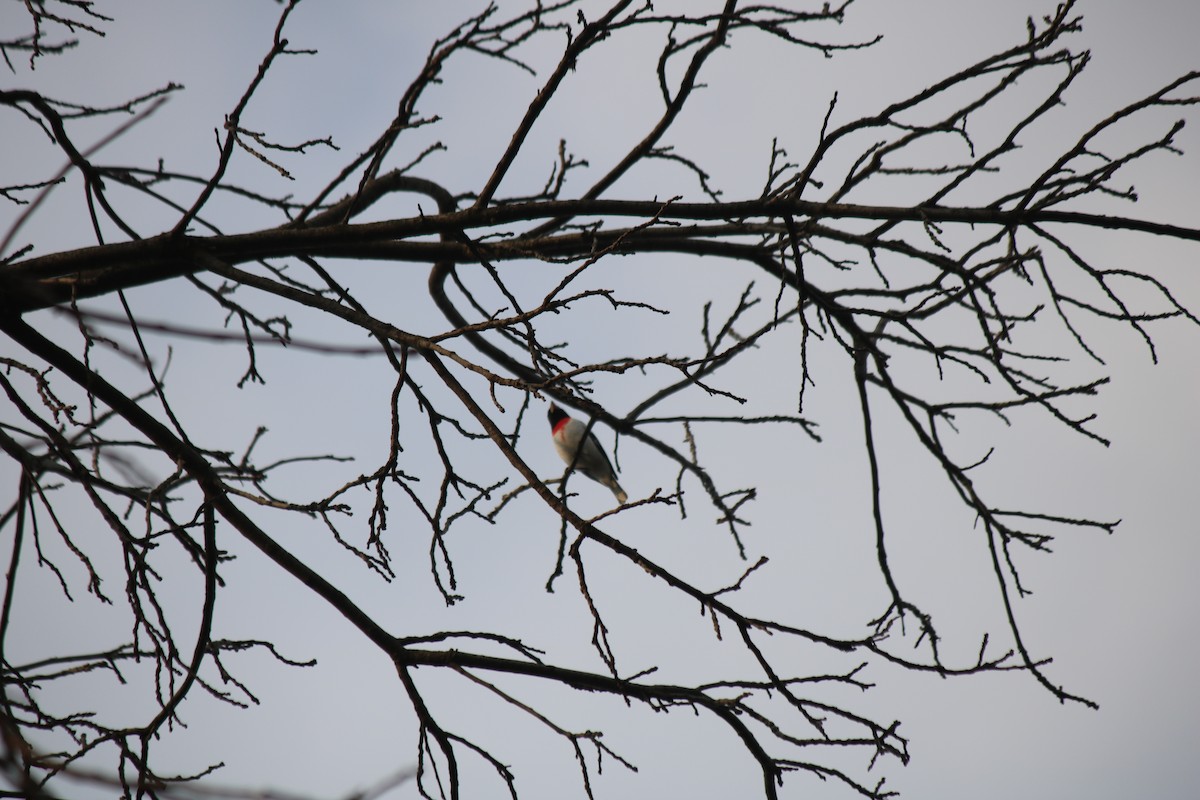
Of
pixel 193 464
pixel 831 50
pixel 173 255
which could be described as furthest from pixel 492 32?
pixel 193 464

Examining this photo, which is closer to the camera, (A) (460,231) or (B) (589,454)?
(A) (460,231)

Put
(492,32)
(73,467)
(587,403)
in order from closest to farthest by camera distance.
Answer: (587,403) → (73,467) → (492,32)

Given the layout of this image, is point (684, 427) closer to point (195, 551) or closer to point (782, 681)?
point (782, 681)

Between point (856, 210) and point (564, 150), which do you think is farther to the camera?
point (564, 150)

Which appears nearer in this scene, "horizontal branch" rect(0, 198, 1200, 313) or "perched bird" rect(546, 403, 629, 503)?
"horizontal branch" rect(0, 198, 1200, 313)

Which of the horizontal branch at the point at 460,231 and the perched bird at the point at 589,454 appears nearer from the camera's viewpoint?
the horizontal branch at the point at 460,231

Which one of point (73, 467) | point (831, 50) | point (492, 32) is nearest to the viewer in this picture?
point (73, 467)

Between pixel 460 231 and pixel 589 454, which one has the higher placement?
pixel 589 454

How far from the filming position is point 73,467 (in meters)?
2.51

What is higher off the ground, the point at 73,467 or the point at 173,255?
the point at 173,255

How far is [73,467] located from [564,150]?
1896 mm

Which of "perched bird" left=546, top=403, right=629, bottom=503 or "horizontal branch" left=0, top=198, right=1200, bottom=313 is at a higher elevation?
"perched bird" left=546, top=403, right=629, bottom=503

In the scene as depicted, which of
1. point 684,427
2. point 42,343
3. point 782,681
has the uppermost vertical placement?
point 684,427

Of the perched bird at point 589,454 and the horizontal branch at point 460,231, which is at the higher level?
the perched bird at point 589,454
